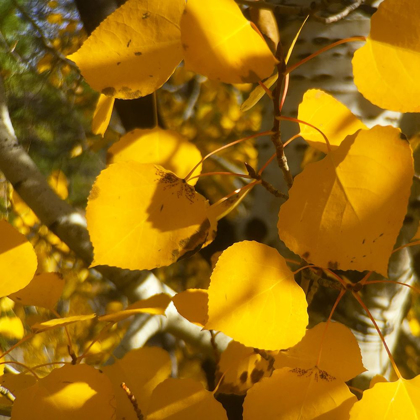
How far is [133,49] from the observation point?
259mm

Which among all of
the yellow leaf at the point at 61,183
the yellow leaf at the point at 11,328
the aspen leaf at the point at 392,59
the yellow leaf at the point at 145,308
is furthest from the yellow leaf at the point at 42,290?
the yellow leaf at the point at 11,328

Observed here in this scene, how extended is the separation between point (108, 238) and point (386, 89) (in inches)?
7.2

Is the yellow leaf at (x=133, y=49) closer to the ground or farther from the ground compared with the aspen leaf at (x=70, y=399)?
farther from the ground

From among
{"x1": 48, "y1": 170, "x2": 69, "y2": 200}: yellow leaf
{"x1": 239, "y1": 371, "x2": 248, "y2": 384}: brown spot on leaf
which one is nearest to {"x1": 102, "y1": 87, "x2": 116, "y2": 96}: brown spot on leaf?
{"x1": 239, "y1": 371, "x2": 248, "y2": 384}: brown spot on leaf

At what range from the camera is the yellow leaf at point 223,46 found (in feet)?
0.73

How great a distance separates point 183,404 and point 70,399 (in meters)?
0.08

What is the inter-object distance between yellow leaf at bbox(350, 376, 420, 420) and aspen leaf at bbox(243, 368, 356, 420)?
17mm

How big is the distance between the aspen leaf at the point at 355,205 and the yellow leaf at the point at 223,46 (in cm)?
6

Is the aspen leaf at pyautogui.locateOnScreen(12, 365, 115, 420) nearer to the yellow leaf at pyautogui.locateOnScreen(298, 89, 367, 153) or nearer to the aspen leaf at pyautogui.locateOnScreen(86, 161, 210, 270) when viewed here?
the aspen leaf at pyautogui.locateOnScreen(86, 161, 210, 270)

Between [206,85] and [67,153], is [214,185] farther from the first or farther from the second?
[67,153]

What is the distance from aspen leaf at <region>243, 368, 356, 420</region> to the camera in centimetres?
28

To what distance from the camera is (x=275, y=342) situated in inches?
10.1

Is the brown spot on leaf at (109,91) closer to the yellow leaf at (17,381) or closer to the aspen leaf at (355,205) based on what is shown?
the aspen leaf at (355,205)

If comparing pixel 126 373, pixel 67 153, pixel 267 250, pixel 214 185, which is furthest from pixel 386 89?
pixel 67 153
